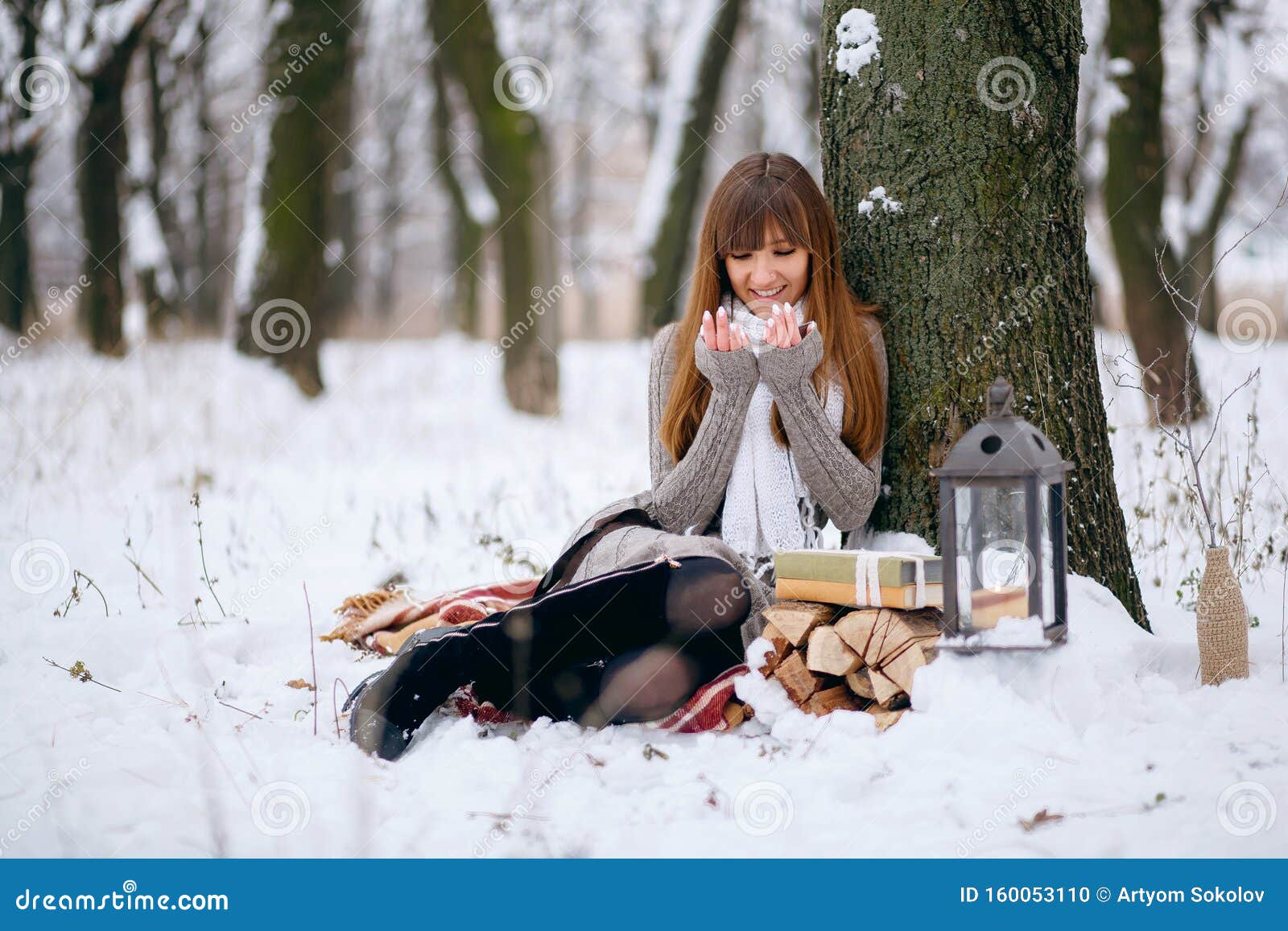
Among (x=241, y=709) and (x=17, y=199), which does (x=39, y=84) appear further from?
(x=241, y=709)

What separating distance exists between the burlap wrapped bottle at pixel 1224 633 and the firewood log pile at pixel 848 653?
600 mm

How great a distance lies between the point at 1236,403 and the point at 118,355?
8.84m

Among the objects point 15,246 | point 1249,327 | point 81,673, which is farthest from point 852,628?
point 15,246

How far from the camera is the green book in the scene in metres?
2.35

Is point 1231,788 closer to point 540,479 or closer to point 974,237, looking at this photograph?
point 974,237

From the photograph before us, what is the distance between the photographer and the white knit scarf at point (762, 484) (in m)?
2.88

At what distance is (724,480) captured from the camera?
2.93 m

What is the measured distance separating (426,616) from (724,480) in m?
1.05

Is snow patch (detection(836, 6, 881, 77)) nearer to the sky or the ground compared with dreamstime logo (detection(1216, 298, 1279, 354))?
nearer to the ground

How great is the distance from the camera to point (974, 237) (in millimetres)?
2770

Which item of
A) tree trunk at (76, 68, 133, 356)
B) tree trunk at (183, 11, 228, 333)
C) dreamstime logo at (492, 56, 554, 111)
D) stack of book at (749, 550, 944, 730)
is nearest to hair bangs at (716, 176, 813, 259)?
stack of book at (749, 550, 944, 730)
